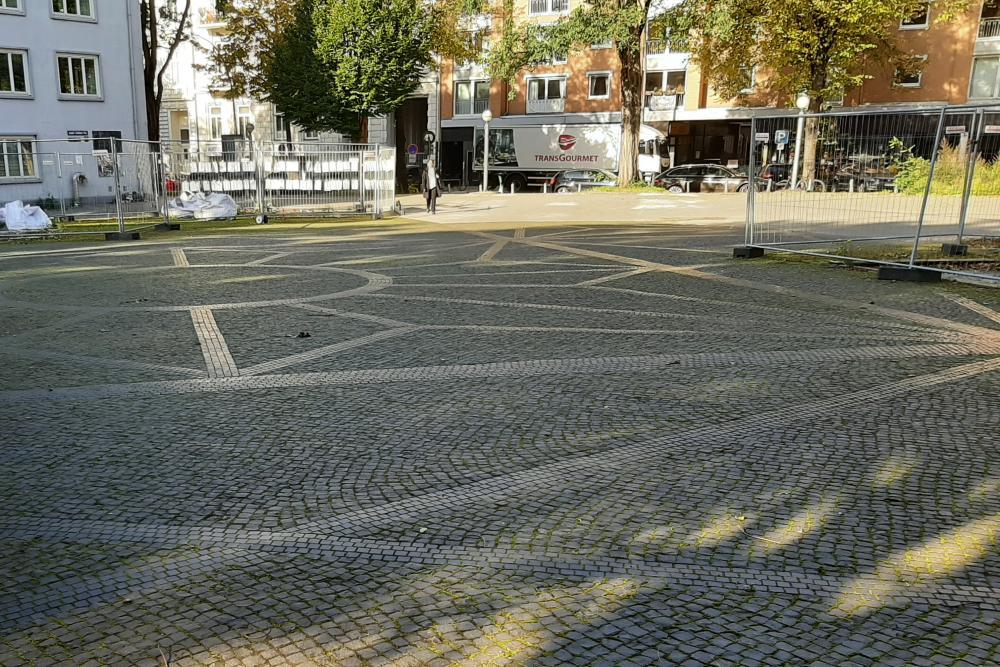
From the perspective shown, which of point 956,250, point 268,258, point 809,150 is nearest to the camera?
point 809,150

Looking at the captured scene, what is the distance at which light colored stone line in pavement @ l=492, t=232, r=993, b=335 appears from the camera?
852cm

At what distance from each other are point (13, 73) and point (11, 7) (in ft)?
8.30

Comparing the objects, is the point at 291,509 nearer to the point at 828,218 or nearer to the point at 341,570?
the point at 341,570

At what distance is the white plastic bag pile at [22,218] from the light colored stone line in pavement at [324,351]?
615 inches

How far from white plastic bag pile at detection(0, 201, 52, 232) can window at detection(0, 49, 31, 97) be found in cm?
1719

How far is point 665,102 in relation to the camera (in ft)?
156

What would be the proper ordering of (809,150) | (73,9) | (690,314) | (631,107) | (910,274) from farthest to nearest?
(631,107)
(73,9)
(809,150)
(910,274)
(690,314)

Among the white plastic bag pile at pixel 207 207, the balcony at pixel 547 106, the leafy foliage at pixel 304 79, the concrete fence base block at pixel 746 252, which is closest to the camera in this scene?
the concrete fence base block at pixel 746 252

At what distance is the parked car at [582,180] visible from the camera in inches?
1533

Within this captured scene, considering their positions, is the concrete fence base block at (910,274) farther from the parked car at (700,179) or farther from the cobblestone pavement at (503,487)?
the parked car at (700,179)

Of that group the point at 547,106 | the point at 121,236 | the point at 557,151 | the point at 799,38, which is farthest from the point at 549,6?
the point at 121,236

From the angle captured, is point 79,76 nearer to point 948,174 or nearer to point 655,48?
point 655,48

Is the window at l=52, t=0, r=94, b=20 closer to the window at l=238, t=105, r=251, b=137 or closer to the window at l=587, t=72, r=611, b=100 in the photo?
the window at l=238, t=105, r=251, b=137

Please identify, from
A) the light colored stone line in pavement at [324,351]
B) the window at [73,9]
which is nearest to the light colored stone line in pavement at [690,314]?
the light colored stone line in pavement at [324,351]
